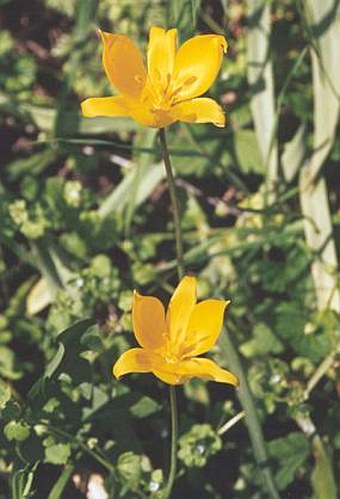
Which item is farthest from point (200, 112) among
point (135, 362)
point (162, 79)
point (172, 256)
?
point (172, 256)

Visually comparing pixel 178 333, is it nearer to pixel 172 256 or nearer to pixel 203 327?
pixel 203 327

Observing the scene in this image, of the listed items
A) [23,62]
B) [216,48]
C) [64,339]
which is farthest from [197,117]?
[23,62]

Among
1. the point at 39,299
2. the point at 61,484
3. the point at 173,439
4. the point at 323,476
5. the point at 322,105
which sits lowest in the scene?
the point at 323,476

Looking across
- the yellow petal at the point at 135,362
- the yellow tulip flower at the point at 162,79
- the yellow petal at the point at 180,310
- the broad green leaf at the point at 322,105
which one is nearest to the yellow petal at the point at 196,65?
the yellow tulip flower at the point at 162,79

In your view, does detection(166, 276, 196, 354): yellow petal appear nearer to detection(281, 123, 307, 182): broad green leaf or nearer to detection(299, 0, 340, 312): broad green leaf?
detection(299, 0, 340, 312): broad green leaf

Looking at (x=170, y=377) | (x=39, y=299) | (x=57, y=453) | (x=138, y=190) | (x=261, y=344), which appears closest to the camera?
(x=170, y=377)

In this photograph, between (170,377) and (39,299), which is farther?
(39,299)

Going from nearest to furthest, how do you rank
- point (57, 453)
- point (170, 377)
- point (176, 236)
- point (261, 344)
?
point (170, 377), point (176, 236), point (57, 453), point (261, 344)

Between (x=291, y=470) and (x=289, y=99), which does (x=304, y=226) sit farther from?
(x=291, y=470)
